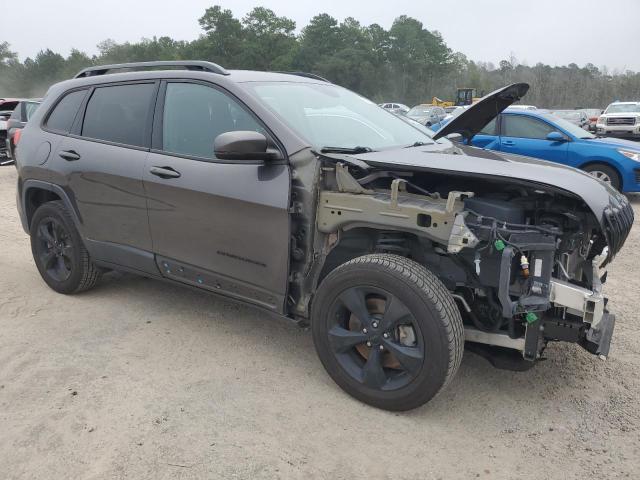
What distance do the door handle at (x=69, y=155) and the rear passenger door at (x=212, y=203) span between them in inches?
32.1

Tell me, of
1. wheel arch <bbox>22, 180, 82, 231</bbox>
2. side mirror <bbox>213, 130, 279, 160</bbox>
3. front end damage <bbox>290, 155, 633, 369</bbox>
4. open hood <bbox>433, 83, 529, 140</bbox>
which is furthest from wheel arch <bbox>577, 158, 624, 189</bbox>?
wheel arch <bbox>22, 180, 82, 231</bbox>

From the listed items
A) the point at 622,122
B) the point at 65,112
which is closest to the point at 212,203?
the point at 65,112

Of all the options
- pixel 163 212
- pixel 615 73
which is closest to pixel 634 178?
pixel 163 212

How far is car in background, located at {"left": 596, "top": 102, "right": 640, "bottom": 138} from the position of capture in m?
17.8

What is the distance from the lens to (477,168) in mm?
2682

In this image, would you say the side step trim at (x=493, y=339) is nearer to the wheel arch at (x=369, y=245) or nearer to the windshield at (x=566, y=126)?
the wheel arch at (x=369, y=245)

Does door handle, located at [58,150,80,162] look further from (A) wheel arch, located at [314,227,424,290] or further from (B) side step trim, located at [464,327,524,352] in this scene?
(B) side step trim, located at [464,327,524,352]

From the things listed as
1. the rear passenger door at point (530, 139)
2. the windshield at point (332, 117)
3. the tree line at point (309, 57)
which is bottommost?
the rear passenger door at point (530, 139)

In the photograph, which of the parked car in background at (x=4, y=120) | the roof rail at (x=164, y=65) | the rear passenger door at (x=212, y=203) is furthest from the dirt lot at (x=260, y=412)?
the parked car in background at (x=4, y=120)

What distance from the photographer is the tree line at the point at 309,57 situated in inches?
2940

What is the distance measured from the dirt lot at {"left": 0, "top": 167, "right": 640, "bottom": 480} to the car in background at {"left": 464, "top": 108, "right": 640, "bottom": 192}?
5255 mm

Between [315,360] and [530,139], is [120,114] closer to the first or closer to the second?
[315,360]

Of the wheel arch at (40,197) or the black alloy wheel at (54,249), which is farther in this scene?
the black alloy wheel at (54,249)

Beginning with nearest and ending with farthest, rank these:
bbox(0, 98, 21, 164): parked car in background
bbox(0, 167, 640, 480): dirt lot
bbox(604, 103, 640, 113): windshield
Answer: bbox(0, 167, 640, 480): dirt lot < bbox(0, 98, 21, 164): parked car in background < bbox(604, 103, 640, 113): windshield
